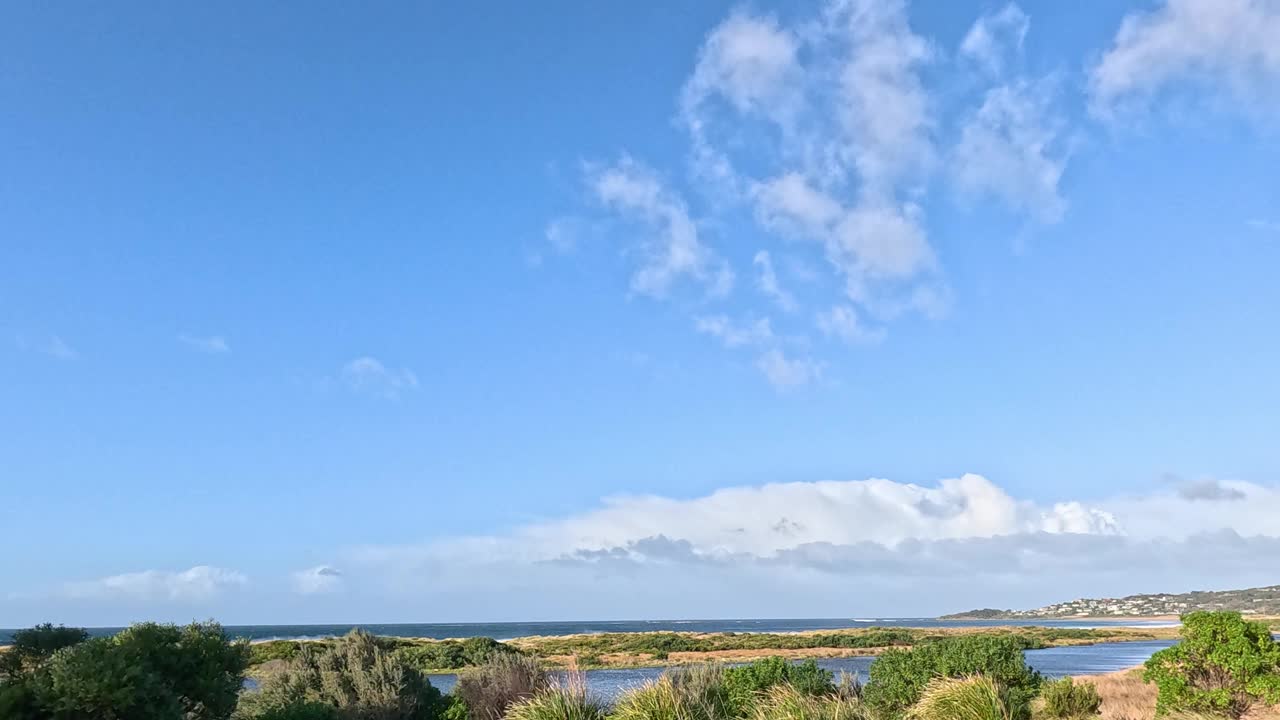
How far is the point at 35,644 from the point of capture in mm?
22734

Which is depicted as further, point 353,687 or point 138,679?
point 353,687

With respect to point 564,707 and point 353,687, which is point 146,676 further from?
point 353,687

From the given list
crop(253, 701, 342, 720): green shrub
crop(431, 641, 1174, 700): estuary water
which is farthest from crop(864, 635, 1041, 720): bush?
crop(431, 641, 1174, 700): estuary water

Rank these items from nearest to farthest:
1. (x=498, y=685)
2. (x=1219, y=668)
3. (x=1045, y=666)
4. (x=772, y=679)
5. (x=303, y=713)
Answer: (x=1219, y=668) → (x=772, y=679) → (x=303, y=713) → (x=498, y=685) → (x=1045, y=666)

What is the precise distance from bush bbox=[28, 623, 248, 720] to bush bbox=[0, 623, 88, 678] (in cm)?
537

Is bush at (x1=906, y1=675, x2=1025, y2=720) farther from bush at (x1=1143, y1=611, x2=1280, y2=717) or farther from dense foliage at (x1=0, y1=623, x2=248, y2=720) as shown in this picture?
dense foliage at (x1=0, y1=623, x2=248, y2=720)

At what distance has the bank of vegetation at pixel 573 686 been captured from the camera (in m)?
15.0

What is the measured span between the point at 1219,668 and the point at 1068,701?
3710 mm

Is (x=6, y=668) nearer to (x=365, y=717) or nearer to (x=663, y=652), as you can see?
(x=365, y=717)

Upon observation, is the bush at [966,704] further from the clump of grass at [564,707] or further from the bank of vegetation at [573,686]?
the clump of grass at [564,707]

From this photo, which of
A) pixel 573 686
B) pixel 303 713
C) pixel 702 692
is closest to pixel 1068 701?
pixel 702 692

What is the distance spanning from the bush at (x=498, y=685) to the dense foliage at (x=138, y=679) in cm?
552

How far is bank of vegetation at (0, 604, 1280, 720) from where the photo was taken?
15000 mm

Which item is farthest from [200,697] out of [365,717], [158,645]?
[365,717]
